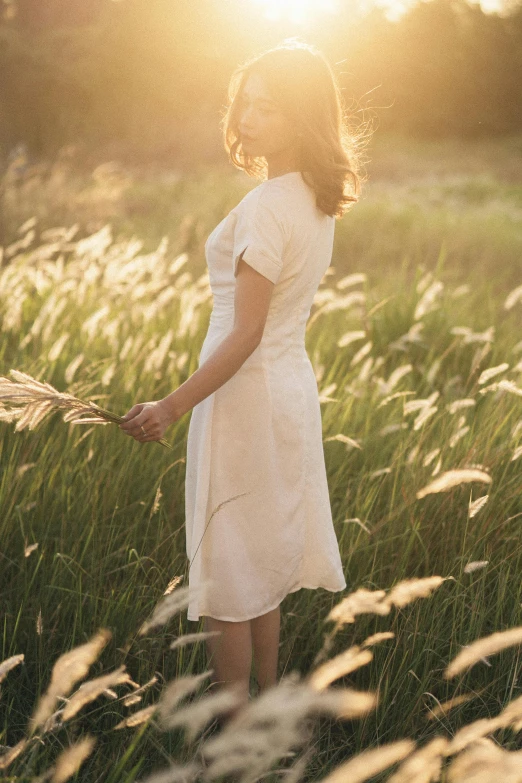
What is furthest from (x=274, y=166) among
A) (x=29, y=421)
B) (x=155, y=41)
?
(x=155, y=41)

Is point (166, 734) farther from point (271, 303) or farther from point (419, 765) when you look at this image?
point (271, 303)

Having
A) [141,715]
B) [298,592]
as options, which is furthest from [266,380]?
[141,715]

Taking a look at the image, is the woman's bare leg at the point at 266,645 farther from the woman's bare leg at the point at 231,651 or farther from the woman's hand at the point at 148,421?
the woman's hand at the point at 148,421

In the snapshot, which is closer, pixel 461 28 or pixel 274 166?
pixel 274 166

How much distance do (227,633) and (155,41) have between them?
24.7 m

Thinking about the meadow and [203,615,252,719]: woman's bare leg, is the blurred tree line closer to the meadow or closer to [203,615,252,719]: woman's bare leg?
the meadow

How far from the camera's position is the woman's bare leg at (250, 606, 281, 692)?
2176 millimetres

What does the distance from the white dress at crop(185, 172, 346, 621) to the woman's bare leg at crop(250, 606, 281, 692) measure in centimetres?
8

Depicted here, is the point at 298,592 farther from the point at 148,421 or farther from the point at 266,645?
the point at 148,421

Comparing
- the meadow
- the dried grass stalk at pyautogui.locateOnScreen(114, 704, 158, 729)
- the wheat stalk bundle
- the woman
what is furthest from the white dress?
the dried grass stalk at pyautogui.locateOnScreen(114, 704, 158, 729)

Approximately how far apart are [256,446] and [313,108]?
879 millimetres

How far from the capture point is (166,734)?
1761 mm

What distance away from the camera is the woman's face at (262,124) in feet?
6.49

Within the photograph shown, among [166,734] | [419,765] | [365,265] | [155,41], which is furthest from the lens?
[155,41]
